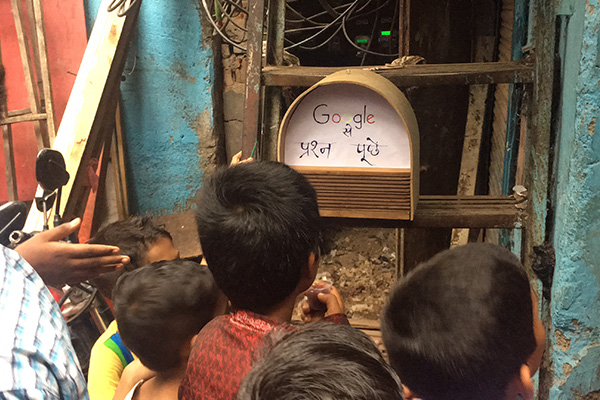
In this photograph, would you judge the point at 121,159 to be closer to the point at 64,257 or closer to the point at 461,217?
the point at 64,257

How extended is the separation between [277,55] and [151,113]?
1585 millimetres

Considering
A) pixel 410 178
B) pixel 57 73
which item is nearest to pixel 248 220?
pixel 410 178

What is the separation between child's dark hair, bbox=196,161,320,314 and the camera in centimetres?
104

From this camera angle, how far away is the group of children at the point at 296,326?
2.16 ft

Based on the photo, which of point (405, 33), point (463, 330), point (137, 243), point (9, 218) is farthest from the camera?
point (405, 33)

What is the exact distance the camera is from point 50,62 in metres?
2.88

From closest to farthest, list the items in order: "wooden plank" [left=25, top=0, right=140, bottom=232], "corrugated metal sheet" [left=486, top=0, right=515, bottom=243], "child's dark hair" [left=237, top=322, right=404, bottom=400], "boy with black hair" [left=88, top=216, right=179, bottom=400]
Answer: "child's dark hair" [left=237, top=322, right=404, bottom=400]
"boy with black hair" [left=88, top=216, right=179, bottom=400]
"corrugated metal sheet" [left=486, top=0, right=515, bottom=243]
"wooden plank" [left=25, top=0, right=140, bottom=232]

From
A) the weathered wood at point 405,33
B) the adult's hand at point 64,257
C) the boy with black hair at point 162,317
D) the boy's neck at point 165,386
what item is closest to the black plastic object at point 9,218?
the adult's hand at point 64,257

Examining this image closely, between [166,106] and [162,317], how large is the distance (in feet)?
6.39

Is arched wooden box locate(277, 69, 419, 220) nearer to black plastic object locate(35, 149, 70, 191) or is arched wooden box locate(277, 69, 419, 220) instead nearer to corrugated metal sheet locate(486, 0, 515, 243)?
black plastic object locate(35, 149, 70, 191)

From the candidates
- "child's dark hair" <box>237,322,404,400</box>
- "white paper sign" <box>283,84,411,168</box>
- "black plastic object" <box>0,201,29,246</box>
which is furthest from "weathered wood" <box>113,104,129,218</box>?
"child's dark hair" <box>237,322,404,400</box>

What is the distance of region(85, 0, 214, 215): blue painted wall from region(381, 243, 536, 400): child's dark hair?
90.7 inches

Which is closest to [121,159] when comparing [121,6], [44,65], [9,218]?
[44,65]

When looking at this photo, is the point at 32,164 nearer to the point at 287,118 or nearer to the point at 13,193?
the point at 13,193
